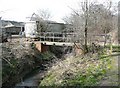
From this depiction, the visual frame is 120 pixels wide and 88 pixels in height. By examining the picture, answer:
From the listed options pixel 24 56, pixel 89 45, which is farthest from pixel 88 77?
pixel 24 56

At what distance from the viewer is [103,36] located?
2575 centimetres

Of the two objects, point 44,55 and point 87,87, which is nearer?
point 87,87

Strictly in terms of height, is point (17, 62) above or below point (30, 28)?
below

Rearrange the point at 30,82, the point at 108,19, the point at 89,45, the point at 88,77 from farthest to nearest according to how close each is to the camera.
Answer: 1. the point at 108,19
2. the point at 89,45
3. the point at 30,82
4. the point at 88,77

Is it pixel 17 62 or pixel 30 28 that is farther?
pixel 30 28

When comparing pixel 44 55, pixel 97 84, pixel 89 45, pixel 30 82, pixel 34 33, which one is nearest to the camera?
pixel 97 84

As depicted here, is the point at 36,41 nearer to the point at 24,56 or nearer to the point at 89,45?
the point at 24,56

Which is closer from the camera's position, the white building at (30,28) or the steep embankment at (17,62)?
the steep embankment at (17,62)

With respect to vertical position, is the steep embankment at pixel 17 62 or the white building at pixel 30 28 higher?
the white building at pixel 30 28

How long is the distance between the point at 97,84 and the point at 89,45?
11301 millimetres

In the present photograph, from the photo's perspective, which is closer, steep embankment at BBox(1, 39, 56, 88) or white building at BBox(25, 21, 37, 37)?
steep embankment at BBox(1, 39, 56, 88)

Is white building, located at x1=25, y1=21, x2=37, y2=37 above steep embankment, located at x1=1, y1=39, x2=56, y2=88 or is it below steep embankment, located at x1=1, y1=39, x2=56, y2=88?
above

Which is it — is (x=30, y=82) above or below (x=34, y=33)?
below

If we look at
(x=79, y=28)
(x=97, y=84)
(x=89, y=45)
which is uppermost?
(x=79, y=28)
